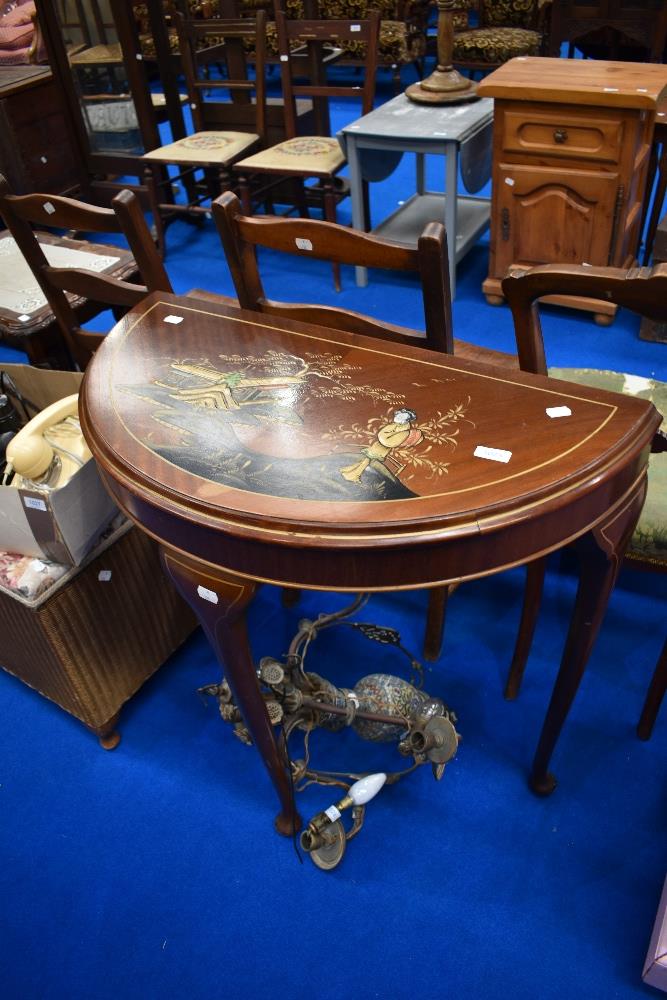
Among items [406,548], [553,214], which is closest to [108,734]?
[406,548]

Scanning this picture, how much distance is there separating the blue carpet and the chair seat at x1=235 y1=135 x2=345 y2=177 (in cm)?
209

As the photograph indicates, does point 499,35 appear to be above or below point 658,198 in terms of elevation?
above

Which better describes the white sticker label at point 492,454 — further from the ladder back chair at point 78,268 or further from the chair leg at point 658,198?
the chair leg at point 658,198

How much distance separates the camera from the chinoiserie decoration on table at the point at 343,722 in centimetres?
146

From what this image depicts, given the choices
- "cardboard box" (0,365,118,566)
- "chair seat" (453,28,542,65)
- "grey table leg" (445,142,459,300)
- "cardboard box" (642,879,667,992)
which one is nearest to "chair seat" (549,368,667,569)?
"cardboard box" (642,879,667,992)

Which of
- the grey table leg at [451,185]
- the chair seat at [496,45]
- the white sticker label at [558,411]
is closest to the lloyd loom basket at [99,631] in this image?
the white sticker label at [558,411]

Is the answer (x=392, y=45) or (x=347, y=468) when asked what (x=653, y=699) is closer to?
(x=347, y=468)

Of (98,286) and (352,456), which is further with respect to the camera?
(98,286)

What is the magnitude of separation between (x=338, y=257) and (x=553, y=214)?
1.77m

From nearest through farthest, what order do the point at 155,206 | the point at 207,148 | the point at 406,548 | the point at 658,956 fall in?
the point at 406,548
the point at 658,956
the point at 207,148
the point at 155,206

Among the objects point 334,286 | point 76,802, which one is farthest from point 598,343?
point 76,802

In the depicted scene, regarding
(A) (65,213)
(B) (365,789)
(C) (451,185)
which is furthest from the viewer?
(C) (451,185)

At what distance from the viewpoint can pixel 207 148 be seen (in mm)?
3561

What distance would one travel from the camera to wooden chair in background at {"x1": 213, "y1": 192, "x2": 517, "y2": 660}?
1207mm
